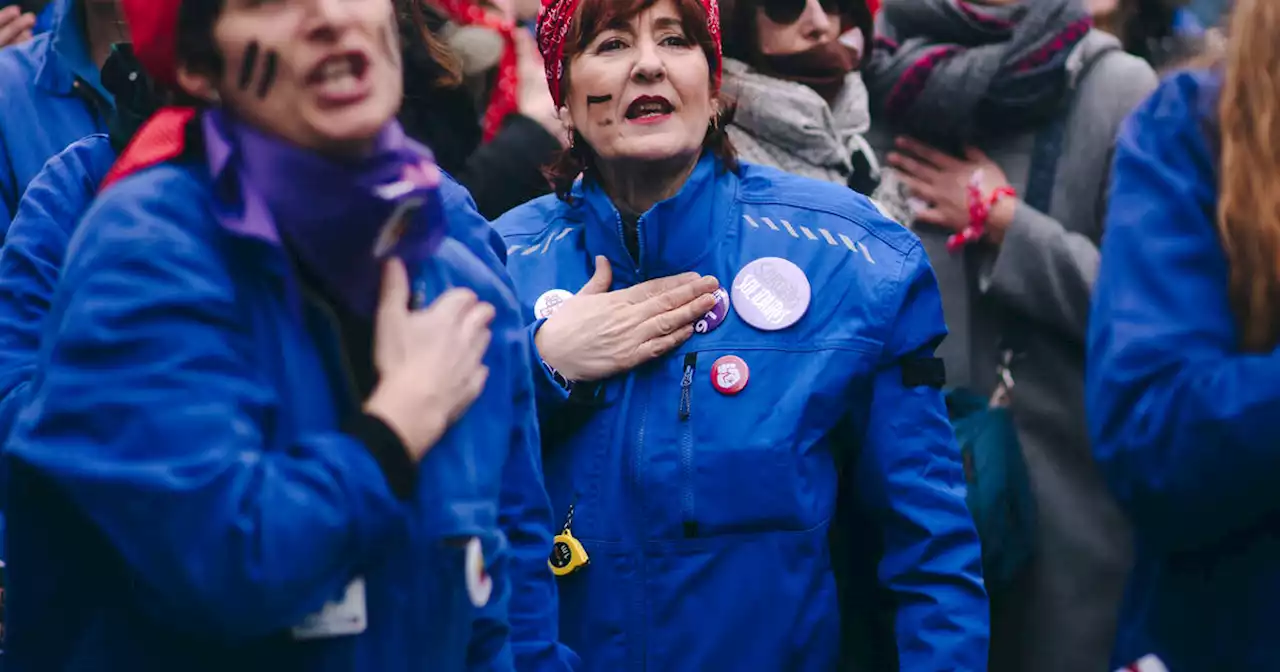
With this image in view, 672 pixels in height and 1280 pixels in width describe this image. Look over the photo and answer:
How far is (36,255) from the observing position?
2572mm

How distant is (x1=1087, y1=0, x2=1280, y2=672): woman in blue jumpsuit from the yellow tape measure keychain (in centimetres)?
93

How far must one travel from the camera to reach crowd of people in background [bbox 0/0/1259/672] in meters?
1.76

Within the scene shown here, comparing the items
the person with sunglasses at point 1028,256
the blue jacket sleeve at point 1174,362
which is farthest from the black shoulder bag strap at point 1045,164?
the blue jacket sleeve at point 1174,362

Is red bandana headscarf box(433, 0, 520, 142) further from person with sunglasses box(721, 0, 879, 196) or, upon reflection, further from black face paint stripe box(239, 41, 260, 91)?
black face paint stripe box(239, 41, 260, 91)

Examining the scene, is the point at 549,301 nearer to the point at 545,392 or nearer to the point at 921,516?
the point at 545,392

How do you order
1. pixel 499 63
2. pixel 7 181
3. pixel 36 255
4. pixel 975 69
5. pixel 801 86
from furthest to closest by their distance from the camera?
pixel 499 63 < pixel 975 69 < pixel 801 86 < pixel 7 181 < pixel 36 255

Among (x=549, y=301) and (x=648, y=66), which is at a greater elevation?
(x=648, y=66)

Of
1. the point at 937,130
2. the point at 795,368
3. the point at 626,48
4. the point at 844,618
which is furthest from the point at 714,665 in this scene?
the point at 937,130

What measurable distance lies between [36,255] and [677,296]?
40.8 inches

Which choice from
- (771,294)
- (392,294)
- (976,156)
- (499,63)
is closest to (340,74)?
(392,294)

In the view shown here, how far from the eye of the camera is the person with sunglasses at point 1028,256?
3928mm

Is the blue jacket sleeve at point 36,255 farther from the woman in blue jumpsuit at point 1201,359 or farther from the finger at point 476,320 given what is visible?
the woman in blue jumpsuit at point 1201,359

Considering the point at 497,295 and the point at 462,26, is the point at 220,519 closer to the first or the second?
the point at 497,295

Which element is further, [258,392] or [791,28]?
[791,28]
